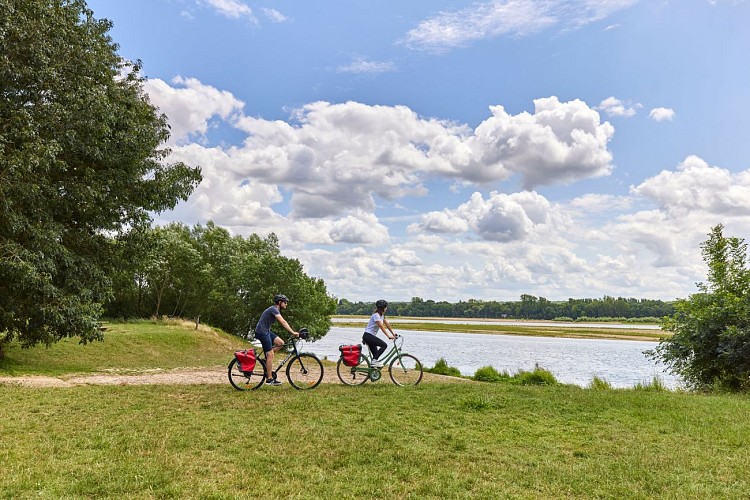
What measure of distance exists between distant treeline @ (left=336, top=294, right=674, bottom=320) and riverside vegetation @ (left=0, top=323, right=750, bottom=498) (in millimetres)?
124205

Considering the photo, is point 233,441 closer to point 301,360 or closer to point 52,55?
point 301,360

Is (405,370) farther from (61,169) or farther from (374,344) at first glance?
(61,169)

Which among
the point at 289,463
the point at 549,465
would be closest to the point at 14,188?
the point at 289,463

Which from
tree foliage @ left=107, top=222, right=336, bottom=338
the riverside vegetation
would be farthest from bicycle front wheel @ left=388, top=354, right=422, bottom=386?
tree foliage @ left=107, top=222, right=336, bottom=338

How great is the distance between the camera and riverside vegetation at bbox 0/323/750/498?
506 cm

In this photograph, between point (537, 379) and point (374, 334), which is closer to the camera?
point (374, 334)

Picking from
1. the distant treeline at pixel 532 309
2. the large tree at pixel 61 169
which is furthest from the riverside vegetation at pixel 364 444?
the distant treeline at pixel 532 309

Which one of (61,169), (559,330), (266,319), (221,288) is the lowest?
(559,330)

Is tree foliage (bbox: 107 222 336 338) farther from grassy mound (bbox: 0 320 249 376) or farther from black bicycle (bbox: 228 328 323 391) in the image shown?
black bicycle (bbox: 228 328 323 391)

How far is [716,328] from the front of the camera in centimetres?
1755

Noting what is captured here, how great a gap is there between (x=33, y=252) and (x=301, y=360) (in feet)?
25.9

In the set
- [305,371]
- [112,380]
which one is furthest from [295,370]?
[112,380]

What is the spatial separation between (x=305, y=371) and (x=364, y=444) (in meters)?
4.70

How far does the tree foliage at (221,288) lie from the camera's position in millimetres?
46594
